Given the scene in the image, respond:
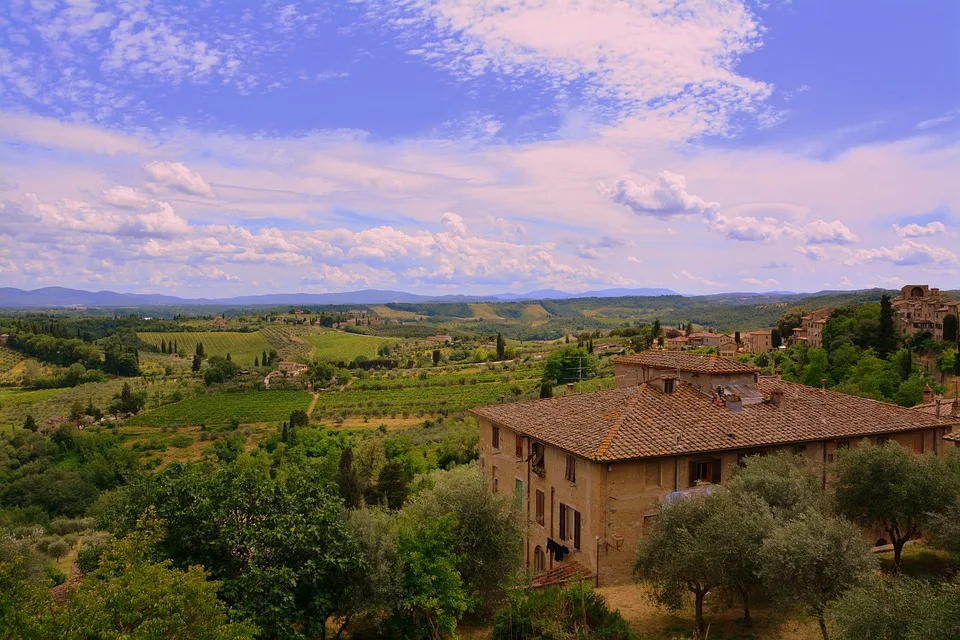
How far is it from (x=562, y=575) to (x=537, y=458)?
4862mm

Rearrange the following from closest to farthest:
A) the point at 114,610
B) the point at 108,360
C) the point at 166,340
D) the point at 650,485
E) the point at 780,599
Answer: the point at 114,610 → the point at 780,599 → the point at 650,485 → the point at 108,360 → the point at 166,340

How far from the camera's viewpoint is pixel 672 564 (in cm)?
1692

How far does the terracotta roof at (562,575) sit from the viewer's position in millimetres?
21500

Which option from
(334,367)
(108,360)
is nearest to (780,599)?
(334,367)

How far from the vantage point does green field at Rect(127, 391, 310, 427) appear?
309 ft

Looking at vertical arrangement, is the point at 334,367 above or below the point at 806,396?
below

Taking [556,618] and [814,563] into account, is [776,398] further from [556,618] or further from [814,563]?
[556,618]

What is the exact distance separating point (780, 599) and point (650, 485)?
6.91 m

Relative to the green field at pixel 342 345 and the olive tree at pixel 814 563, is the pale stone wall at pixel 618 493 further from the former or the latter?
the green field at pixel 342 345

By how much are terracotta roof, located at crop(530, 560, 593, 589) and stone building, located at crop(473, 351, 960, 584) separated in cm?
15

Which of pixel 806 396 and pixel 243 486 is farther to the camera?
pixel 806 396

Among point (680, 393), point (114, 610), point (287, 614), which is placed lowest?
point (287, 614)

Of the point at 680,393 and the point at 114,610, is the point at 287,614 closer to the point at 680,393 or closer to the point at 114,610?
the point at 114,610

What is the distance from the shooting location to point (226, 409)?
9931cm
